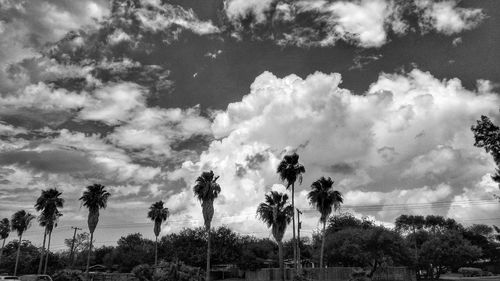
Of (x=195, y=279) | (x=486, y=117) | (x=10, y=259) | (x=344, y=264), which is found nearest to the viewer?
(x=486, y=117)

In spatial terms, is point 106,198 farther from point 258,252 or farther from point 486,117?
point 486,117

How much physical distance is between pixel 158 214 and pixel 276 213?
Result: 36.8 metres

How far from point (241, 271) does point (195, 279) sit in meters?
58.7

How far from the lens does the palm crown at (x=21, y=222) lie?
329 ft

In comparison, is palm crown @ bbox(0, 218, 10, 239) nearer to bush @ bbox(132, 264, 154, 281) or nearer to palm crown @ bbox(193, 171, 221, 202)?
palm crown @ bbox(193, 171, 221, 202)

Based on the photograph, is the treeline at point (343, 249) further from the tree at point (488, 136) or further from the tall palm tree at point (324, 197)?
the tree at point (488, 136)

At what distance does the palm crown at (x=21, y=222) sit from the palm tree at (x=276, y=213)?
6695 cm

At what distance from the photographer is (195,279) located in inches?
1191

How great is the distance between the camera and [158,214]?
88875 mm

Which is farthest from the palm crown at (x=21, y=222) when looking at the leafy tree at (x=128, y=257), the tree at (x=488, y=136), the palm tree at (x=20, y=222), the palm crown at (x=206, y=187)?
the tree at (x=488, y=136)

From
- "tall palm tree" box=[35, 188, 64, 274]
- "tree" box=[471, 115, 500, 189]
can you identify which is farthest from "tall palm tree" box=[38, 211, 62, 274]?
"tree" box=[471, 115, 500, 189]

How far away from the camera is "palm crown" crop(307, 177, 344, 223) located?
60188mm

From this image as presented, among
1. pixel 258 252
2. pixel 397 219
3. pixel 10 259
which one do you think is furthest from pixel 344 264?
pixel 10 259

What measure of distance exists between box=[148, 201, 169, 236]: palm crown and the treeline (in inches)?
210
